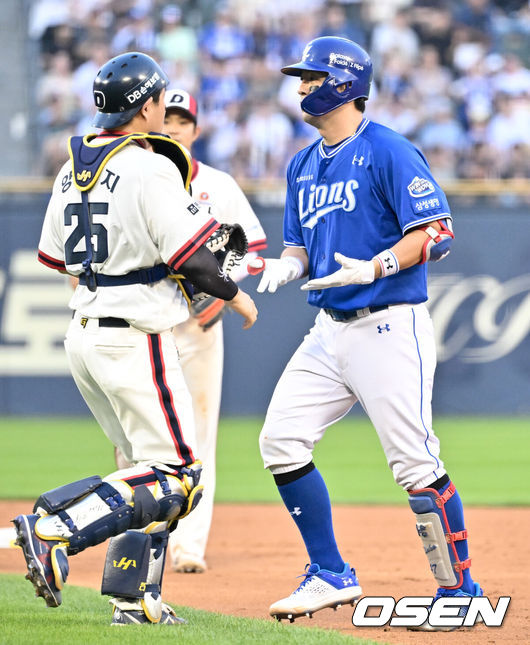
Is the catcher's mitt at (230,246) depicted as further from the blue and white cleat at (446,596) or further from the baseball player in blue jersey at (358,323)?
the blue and white cleat at (446,596)

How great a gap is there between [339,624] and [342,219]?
1.71m

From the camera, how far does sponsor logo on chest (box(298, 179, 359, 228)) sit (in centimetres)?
480

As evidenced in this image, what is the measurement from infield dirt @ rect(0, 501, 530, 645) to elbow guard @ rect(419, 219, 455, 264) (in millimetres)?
1528

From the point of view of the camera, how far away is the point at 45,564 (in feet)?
12.9

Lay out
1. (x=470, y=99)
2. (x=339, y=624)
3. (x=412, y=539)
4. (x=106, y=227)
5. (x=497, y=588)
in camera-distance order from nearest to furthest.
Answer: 1. (x=106, y=227)
2. (x=339, y=624)
3. (x=497, y=588)
4. (x=412, y=539)
5. (x=470, y=99)

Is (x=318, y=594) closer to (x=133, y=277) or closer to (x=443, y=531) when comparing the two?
(x=443, y=531)

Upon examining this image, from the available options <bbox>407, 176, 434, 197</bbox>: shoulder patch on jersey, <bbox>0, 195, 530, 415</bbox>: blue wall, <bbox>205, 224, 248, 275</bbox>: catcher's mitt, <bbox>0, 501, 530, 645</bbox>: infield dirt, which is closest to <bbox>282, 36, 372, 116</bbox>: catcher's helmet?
<bbox>407, 176, 434, 197</bbox>: shoulder patch on jersey

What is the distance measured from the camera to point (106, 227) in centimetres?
436

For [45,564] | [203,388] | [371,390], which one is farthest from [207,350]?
[45,564]

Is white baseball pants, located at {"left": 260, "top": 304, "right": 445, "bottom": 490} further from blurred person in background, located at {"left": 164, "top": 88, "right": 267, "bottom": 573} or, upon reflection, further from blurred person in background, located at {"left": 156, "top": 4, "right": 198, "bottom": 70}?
blurred person in background, located at {"left": 156, "top": 4, "right": 198, "bottom": 70}

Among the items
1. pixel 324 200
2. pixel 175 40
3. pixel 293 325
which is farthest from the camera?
pixel 175 40

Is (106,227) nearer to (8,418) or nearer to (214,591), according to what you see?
(214,591)

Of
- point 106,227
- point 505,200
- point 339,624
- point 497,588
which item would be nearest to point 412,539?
point 497,588

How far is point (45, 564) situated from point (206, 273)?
4.07 feet
